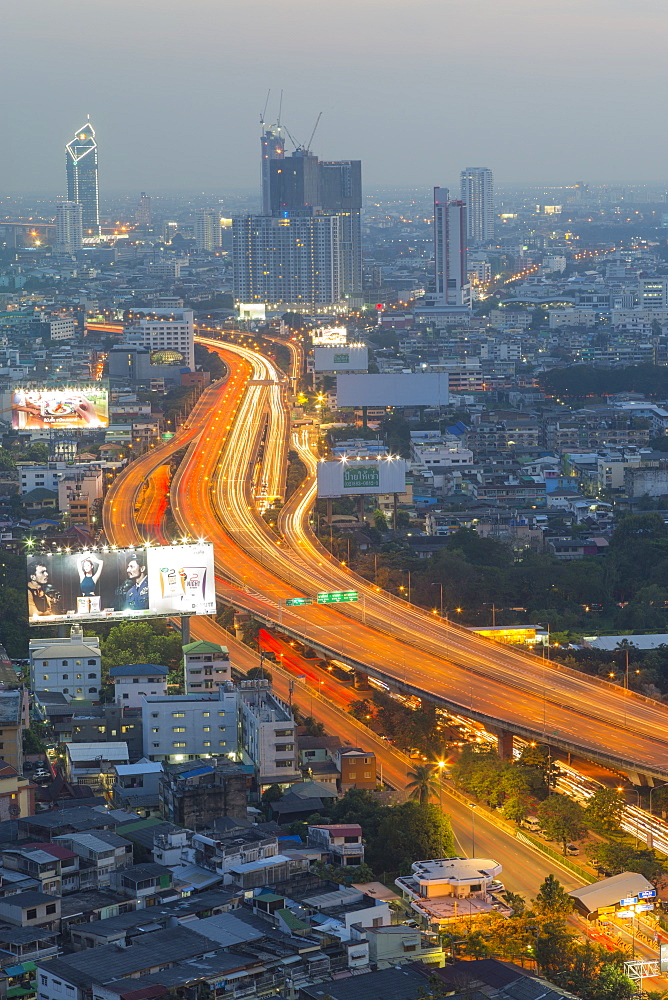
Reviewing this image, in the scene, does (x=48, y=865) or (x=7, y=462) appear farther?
(x=7, y=462)

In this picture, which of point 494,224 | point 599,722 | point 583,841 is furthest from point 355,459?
point 494,224

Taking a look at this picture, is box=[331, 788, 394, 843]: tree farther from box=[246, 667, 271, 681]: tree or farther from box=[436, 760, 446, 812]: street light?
box=[246, 667, 271, 681]: tree

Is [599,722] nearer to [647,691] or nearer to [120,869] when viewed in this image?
[647,691]

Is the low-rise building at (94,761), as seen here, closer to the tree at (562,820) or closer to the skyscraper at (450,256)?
the tree at (562,820)

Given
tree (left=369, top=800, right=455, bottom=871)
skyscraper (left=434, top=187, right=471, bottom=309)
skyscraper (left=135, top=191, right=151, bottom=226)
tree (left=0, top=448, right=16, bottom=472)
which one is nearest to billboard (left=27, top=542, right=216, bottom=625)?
tree (left=369, top=800, right=455, bottom=871)

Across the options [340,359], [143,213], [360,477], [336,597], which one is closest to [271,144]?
[143,213]

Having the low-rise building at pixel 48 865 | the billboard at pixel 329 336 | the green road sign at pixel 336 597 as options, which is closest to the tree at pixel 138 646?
the green road sign at pixel 336 597

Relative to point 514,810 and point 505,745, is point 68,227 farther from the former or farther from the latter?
point 514,810
